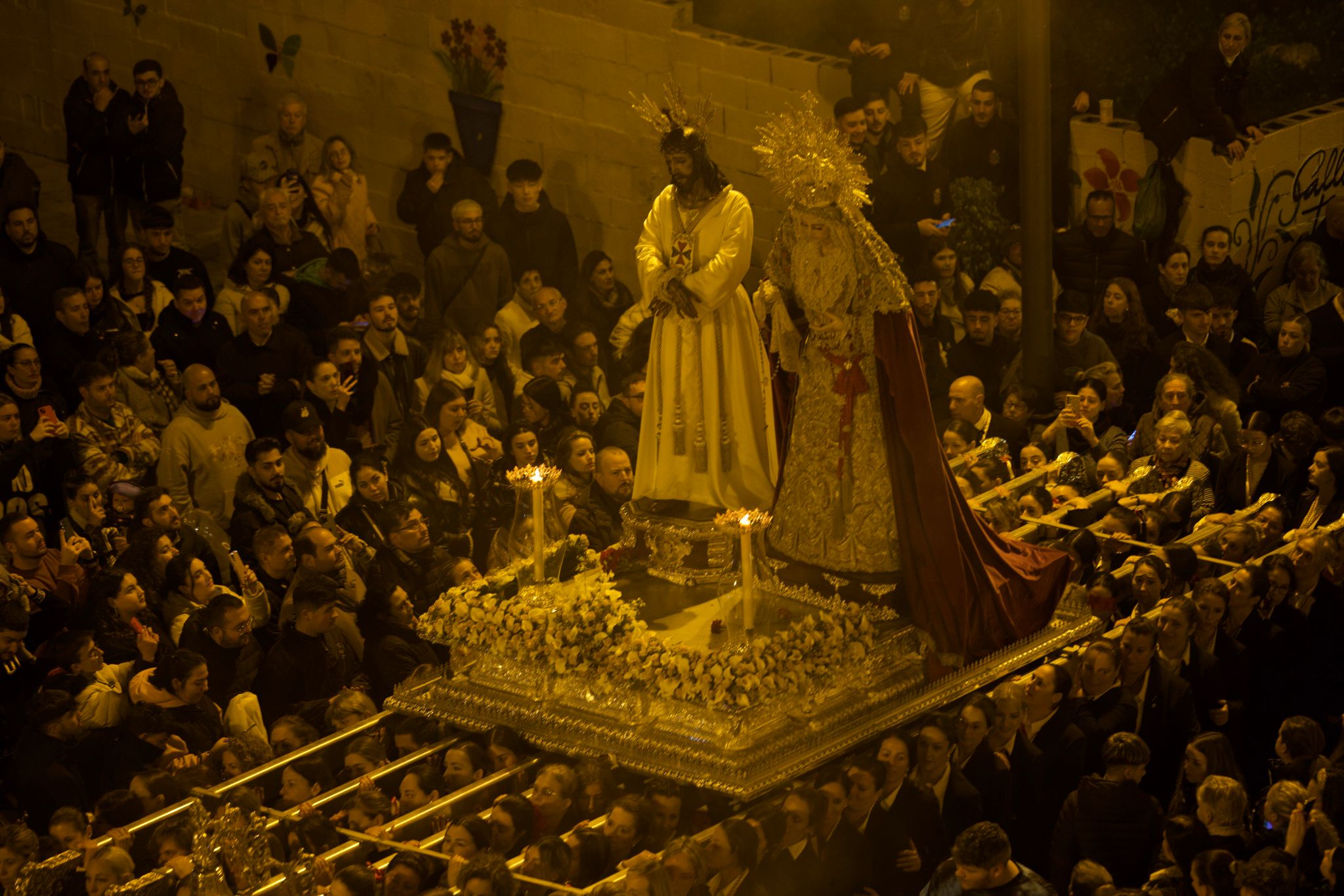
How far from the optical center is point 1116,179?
1809cm

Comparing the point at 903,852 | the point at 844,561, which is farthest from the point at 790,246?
the point at 903,852

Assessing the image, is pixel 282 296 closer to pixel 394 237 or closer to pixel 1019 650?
pixel 394 237

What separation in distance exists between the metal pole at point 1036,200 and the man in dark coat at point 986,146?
1304mm

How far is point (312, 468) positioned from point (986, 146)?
5.90 metres

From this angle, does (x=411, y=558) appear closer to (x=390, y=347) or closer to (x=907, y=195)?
(x=390, y=347)

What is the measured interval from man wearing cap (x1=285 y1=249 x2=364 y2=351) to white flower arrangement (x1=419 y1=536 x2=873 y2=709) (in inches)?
162

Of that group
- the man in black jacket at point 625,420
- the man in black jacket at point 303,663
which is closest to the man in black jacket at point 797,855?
the man in black jacket at point 303,663

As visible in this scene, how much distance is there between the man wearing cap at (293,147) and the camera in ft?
59.1

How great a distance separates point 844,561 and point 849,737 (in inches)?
48.0

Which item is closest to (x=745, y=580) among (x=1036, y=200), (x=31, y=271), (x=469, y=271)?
(x=1036, y=200)

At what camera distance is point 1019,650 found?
13203 millimetres

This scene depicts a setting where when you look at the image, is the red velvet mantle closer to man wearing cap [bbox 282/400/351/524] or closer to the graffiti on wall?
man wearing cap [bbox 282/400/351/524]

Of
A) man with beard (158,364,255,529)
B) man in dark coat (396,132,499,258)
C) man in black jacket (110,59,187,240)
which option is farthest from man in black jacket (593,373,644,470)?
man in black jacket (110,59,187,240)

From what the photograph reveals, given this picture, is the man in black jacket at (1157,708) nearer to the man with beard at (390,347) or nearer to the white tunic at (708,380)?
the white tunic at (708,380)
